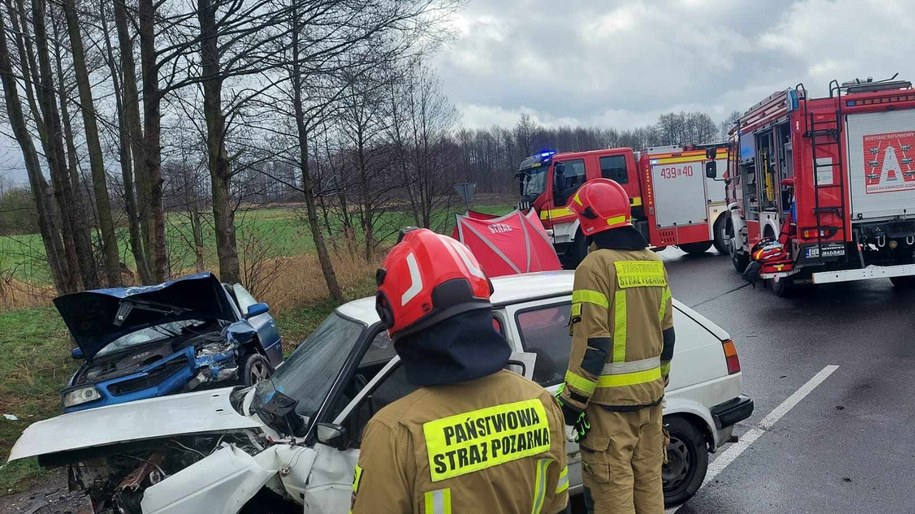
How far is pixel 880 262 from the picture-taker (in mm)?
9875

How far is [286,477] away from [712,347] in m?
2.71

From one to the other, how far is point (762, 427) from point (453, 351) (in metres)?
4.78

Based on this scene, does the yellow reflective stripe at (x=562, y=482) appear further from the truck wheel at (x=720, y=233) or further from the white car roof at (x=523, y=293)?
the truck wheel at (x=720, y=233)

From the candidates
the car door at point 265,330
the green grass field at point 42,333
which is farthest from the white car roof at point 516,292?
the car door at point 265,330

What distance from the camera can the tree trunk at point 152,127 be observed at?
26.7 ft

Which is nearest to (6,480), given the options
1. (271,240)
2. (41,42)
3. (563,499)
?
(563,499)

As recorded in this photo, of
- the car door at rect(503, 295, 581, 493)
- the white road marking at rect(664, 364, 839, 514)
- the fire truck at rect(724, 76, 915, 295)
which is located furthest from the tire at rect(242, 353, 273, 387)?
the fire truck at rect(724, 76, 915, 295)

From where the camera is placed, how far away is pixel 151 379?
6.13 meters

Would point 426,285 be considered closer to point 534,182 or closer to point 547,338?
point 547,338

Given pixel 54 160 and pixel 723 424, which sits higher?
pixel 54 160

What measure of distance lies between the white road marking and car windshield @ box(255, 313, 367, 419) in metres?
2.26

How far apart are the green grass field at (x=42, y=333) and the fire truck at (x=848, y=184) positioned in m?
7.76

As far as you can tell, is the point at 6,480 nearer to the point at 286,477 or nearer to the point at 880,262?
the point at 286,477

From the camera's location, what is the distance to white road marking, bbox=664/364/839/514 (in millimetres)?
4691
